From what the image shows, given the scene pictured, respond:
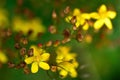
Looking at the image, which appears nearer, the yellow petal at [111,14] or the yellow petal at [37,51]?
the yellow petal at [37,51]

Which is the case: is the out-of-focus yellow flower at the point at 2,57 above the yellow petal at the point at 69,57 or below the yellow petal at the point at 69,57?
above

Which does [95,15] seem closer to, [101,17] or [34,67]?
[101,17]

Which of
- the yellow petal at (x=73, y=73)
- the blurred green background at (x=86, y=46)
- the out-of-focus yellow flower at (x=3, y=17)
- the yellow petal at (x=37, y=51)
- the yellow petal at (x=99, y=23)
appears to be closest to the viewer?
the yellow petal at (x=37, y=51)

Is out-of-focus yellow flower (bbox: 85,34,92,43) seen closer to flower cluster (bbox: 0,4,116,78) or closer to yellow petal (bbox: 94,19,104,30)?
flower cluster (bbox: 0,4,116,78)

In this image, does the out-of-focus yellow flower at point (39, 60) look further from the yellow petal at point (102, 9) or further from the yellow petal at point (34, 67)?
the yellow petal at point (102, 9)

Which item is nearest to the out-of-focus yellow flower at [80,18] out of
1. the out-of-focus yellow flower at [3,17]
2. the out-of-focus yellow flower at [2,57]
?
the out-of-focus yellow flower at [2,57]

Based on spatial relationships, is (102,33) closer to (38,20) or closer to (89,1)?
(89,1)

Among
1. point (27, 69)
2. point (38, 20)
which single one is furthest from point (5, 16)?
point (27, 69)

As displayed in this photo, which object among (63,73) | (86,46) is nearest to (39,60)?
(63,73)

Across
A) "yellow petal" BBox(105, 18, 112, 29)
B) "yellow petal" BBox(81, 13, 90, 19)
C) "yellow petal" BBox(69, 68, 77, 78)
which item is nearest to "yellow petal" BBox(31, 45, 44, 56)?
"yellow petal" BBox(69, 68, 77, 78)
